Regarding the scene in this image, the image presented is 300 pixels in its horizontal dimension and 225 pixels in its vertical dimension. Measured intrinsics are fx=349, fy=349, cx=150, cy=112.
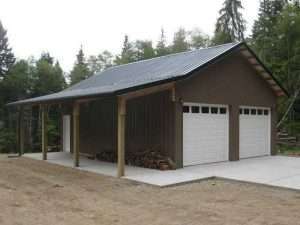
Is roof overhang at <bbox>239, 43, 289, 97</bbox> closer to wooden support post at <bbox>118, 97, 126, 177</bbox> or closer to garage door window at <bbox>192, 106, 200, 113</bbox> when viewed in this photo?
garage door window at <bbox>192, 106, 200, 113</bbox>

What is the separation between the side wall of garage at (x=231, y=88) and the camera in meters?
11.2

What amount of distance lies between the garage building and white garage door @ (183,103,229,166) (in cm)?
3

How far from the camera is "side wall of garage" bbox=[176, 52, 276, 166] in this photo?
1118cm

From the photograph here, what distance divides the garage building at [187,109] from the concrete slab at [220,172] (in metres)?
0.59

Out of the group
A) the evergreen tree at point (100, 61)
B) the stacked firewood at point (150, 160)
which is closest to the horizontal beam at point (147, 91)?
the stacked firewood at point (150, 160)

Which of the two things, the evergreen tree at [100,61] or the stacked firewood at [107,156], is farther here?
the evergreen tree at [100,61]

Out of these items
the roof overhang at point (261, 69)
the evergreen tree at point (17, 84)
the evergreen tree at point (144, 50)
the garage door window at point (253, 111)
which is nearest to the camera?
the roof overhang at point (261, 69)

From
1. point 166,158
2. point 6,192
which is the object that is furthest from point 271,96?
point 6,192

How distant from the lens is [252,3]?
37469mm

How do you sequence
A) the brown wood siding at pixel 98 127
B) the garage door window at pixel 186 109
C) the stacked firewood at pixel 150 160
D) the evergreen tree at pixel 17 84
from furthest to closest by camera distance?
1. the evergreen tree at pixel 17 84
2. the brown wood siding at pixel 98 127
3. the garage door window at pixel 186 109
4. the stacked firewood at pixel 150 160

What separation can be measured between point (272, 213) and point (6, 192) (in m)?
5.20

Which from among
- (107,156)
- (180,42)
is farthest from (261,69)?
(180,42)

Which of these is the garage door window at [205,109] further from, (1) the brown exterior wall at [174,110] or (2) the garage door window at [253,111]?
(2) the garage door window at [253,111]

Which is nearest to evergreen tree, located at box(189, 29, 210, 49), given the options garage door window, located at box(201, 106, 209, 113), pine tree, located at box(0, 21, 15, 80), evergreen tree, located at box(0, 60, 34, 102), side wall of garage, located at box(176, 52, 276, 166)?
evergreen tree, located at box(0, 60, 34, 102)
